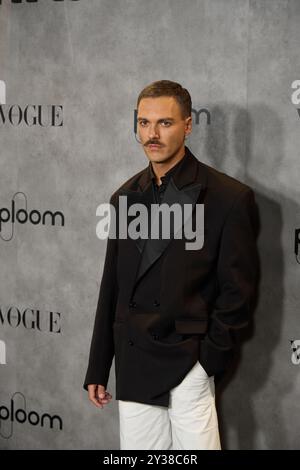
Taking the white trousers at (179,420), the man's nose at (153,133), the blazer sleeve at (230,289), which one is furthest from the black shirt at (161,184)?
the white trousers at (179,420)

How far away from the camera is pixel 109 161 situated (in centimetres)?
346

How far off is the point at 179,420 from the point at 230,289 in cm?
50

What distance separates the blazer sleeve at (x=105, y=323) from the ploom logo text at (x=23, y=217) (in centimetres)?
66

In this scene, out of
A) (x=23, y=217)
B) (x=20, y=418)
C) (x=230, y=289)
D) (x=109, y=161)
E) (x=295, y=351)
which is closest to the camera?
(x=230, y=289)

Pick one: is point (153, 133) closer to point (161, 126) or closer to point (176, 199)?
point (161, 126)

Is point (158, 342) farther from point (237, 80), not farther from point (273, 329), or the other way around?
point (237, 80)

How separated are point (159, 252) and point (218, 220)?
24 centimetres

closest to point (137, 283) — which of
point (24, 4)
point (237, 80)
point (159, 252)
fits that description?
point (159, 252)

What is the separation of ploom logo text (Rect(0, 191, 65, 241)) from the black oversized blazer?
79 cm

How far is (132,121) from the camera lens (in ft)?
11.1

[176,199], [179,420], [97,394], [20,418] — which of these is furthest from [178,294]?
[20,418]

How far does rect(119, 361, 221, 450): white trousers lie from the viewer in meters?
2.81

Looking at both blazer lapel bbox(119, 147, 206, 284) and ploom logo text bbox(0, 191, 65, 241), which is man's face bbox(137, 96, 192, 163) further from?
ploom logo text bbox(0, 191, 65, 241)

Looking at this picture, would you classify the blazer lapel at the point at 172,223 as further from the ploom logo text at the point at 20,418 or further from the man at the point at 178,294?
the ploom logo text at the point at 20,418
